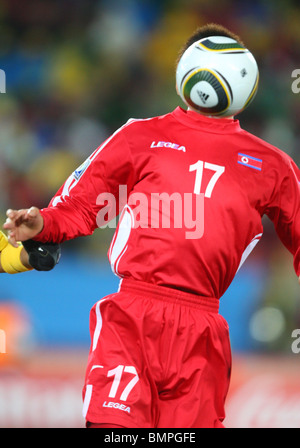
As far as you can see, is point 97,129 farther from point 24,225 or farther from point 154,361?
point 154,361

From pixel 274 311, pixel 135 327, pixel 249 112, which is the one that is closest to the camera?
pixel 135 327

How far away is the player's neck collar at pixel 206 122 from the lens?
2.38 meters

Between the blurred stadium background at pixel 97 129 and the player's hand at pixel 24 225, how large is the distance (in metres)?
1.98

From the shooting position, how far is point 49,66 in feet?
18.2

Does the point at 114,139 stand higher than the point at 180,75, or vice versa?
the point at 180,75

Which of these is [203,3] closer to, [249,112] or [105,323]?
[249,112]

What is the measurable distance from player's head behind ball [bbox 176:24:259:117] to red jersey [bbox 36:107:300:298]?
72mm

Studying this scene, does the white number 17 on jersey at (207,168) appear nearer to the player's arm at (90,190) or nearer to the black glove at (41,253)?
the player's arm at (90,190)

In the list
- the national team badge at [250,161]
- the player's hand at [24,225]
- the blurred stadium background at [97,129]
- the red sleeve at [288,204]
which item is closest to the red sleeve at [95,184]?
the player's hand at [24,225]

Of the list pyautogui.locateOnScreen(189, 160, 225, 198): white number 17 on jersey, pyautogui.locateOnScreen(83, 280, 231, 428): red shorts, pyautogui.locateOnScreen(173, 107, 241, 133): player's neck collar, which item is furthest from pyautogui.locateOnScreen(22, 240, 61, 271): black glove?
pyautogui.locateOnScreen(173, 107, 241, 133): player's neck collar

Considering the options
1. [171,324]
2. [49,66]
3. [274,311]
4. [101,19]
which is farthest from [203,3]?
[171,324]

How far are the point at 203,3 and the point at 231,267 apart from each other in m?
3.86

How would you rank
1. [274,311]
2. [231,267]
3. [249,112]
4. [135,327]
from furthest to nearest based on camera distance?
[249,112] → [274,311] → [231,267] → [135,327]

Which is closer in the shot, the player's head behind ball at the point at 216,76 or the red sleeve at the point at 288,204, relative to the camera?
the player's head behind ball at the point at 216,76
